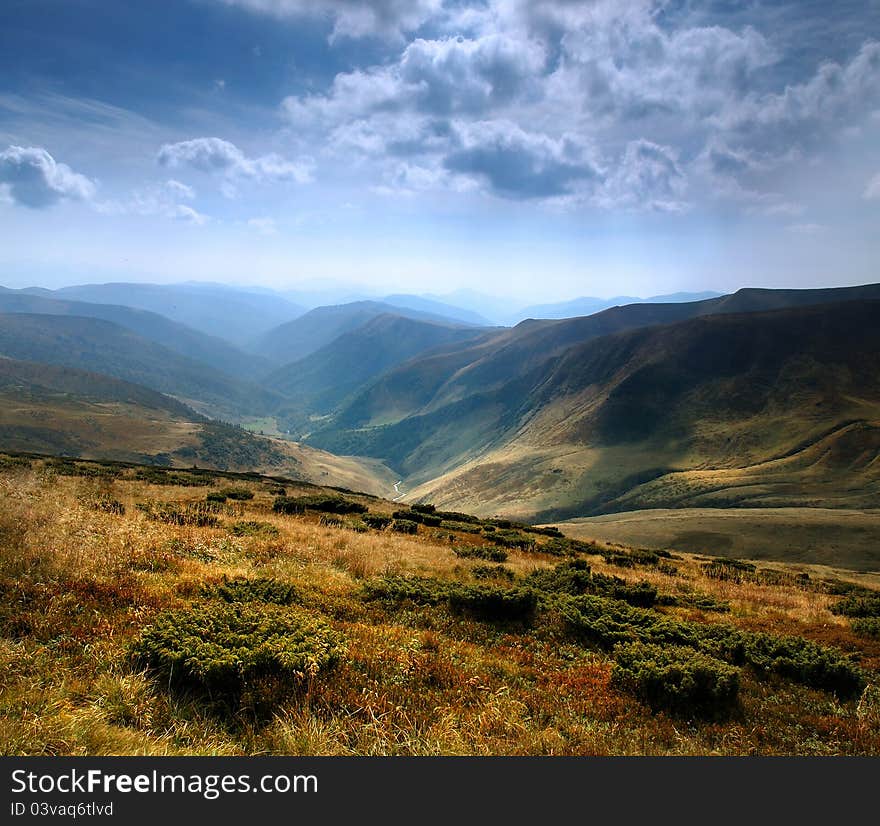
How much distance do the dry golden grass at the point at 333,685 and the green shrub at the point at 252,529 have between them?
11.0 ft

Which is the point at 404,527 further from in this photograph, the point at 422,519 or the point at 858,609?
the point at 858,609

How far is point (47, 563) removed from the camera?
27.9 ft

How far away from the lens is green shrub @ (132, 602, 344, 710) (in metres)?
6.08

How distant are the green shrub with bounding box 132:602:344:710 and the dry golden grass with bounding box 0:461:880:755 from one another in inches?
8.6

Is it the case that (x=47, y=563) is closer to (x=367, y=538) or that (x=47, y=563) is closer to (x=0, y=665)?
(x=0, y=665)

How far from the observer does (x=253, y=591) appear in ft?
30.8

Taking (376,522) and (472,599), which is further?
(376,522)

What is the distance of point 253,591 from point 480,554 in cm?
1148

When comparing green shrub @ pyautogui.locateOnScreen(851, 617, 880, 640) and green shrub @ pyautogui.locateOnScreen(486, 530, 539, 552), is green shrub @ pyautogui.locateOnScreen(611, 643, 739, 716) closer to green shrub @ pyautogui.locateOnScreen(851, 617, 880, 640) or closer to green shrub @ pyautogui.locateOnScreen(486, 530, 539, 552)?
green shrub @ pyautogui.locateOnScreen(851, 617, 880, 640)

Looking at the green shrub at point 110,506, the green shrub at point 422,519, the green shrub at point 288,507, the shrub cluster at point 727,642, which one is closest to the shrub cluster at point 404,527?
the green shrub at point 422,519

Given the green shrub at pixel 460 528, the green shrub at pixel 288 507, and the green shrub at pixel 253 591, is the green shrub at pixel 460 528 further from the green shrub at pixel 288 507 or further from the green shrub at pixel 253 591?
the green shrub at pixel 253 591

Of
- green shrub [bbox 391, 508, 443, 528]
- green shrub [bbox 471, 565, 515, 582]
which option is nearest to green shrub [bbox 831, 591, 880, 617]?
green shrub [bbox 471, 565, 515, 582]

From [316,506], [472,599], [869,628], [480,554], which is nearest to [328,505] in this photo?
[316,506]

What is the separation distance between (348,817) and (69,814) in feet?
7.40
